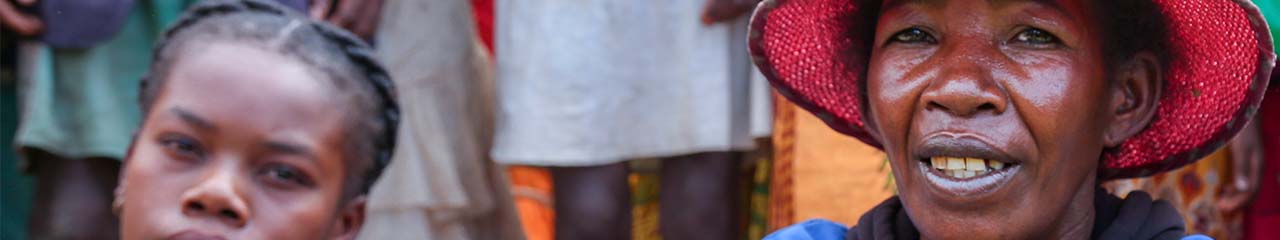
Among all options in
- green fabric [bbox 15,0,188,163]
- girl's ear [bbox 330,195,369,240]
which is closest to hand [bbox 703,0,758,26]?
green fabric [bbox 15,0,188,163]

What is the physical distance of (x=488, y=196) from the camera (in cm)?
591

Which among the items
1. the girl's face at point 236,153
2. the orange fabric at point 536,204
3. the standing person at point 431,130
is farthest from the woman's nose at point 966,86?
the orange fabric at point 536,204

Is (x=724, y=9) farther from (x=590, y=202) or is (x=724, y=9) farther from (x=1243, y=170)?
(x=1243, y=170)

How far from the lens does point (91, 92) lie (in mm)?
5074

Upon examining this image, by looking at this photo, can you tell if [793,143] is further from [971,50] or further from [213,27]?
[971,50]

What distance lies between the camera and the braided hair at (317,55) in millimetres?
3697

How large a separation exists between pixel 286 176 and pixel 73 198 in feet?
4.95

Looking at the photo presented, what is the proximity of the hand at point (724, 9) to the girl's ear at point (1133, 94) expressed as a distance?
2.19m

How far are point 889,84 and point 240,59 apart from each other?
1.21 metres

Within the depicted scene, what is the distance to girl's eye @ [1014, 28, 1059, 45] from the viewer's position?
291 cm

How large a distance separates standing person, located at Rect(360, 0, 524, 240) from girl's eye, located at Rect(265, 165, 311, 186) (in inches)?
77.3

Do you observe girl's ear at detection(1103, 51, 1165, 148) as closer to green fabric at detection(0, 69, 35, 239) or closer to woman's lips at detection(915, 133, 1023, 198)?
woman's lips at detection(915, 133, 1023, 198)

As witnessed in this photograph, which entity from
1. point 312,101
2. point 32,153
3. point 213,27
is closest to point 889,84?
point 312,101

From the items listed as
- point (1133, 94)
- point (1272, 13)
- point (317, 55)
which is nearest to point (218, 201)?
point (317, 55)
